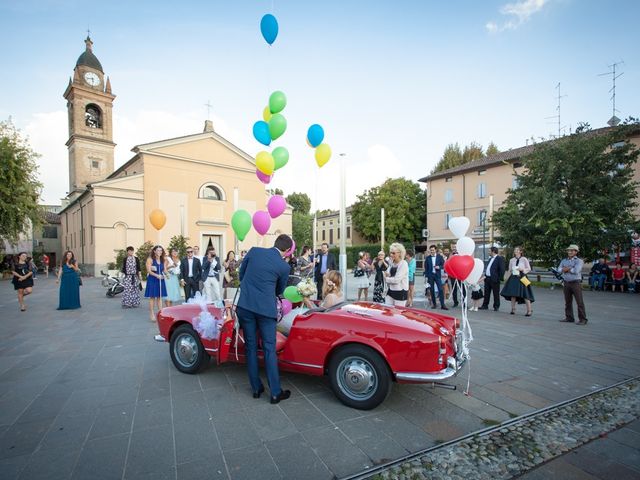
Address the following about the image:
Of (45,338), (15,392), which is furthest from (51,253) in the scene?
(15,392)

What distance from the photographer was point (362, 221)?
148ft

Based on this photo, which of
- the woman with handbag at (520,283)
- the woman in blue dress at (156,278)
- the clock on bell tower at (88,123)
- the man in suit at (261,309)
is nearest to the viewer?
the man in suit at (261,309)

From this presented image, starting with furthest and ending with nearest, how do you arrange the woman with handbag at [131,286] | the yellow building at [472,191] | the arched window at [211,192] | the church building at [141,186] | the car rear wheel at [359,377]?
the yellow building at [472,191] < the arched window at [211,192] < the church building at [141,186] < the woman with handbag at [131,286] < the car rear wheel at [359,377]

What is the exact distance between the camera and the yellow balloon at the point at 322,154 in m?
7.93

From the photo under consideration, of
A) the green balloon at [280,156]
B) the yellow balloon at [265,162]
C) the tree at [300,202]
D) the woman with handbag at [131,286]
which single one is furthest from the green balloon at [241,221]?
the tree at [300,202]

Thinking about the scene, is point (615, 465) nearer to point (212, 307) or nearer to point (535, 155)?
point (212, 307)

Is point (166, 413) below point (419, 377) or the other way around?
below

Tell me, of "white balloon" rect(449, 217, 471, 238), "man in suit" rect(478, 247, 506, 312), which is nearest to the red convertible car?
"white balloon" rect(449, 217, 471, 238)

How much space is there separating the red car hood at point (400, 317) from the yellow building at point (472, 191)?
27318mm

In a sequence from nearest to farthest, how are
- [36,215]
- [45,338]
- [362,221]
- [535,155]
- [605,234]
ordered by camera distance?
[45,338] < [605,234] < [535,155] < [36,215] < [362,221]

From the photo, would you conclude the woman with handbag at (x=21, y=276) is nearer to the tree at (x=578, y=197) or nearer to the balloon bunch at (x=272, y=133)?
the balloon bunch at (x=272, y=133)

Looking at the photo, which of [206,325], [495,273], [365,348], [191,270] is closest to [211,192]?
[191,270]

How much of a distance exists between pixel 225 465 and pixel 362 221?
43339 millimetres

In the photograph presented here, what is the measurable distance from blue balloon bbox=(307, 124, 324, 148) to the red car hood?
15.7 feet
